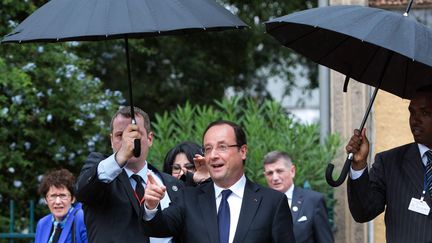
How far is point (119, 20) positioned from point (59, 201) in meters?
3.15

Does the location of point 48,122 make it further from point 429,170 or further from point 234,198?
point 429,170

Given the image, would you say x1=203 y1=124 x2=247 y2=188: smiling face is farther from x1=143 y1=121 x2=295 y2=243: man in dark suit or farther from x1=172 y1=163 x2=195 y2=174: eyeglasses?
x1=172 y1=163 x2=195 y2=174: eyeglasses

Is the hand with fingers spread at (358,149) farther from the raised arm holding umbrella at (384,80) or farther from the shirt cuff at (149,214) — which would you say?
the shirt cuff at (149,214)

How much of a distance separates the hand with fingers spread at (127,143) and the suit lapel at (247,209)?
0.69 m

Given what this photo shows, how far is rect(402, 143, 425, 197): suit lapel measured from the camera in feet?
21.4

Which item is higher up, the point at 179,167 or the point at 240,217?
the point at 179,167

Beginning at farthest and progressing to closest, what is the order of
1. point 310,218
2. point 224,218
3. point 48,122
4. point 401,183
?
point 48,122, point 310,218, point 401,183, point 224,218

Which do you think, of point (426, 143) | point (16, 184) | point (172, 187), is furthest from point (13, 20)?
point (426, 143)

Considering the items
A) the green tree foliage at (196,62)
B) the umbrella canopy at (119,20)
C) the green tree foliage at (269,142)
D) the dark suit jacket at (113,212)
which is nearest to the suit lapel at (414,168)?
the umbrella canopy at (119,20)

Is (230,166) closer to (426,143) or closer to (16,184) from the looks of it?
(426,143)

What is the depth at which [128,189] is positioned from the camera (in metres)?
6.74

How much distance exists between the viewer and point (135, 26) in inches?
243

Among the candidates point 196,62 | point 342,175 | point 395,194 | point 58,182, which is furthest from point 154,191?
point 196,62

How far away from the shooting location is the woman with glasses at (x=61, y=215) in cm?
873
